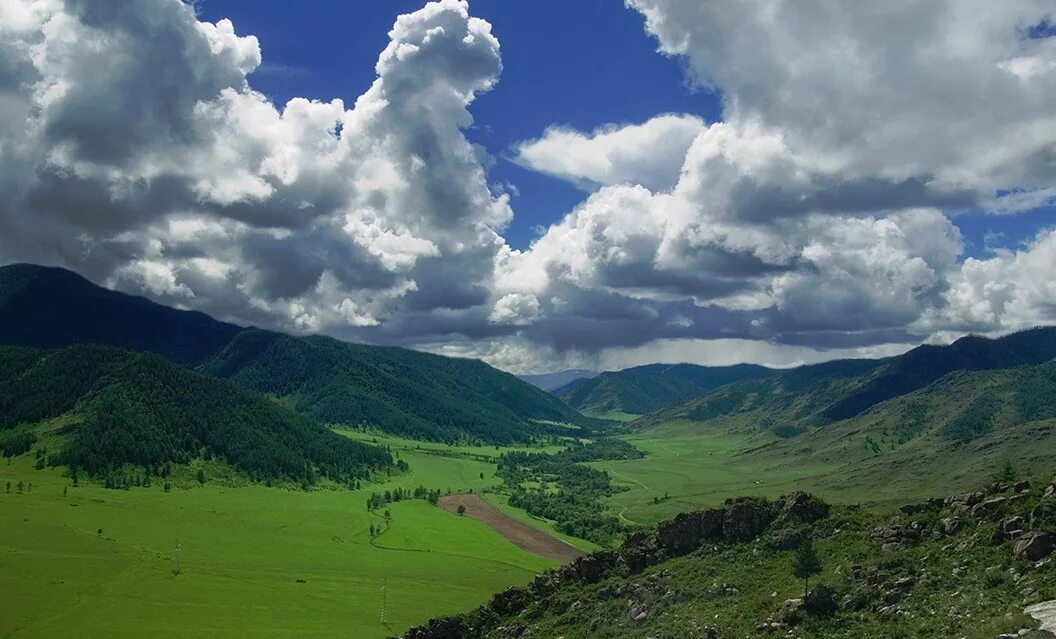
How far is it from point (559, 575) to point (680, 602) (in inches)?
929

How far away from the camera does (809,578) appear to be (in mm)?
73438

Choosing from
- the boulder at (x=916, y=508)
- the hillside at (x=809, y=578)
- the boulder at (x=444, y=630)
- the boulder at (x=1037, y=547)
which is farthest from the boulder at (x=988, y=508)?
the boulder at (x=444, y=630)

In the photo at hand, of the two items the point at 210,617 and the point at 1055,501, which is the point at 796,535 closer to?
the point at 1055,501

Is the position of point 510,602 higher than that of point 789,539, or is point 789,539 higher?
point 789,539

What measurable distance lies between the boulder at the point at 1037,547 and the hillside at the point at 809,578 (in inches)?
3.2

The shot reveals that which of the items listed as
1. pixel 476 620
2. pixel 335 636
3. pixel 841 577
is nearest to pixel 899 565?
pixel 841 577

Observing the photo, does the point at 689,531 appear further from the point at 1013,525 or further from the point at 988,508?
the point at 1013,525

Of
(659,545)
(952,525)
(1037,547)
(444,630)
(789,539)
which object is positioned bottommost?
(444,630)

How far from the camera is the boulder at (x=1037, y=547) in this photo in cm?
5888

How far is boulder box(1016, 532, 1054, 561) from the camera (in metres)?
58.9

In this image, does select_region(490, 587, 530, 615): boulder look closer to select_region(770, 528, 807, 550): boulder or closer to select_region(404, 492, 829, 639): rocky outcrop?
select_region(404, 492, 829, 639): rocky outcrop

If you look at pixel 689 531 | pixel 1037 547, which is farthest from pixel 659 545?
pixel 1037 547

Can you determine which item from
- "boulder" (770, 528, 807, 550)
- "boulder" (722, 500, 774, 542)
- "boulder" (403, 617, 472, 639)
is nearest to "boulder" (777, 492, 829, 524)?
"boulder" (722, 500, 774, 542)

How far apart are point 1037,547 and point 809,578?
68.1 feet
